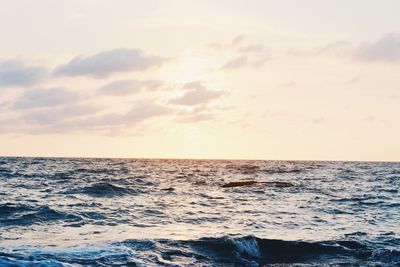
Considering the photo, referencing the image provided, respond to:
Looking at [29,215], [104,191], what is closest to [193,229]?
[29,215]

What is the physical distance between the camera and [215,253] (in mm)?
16297

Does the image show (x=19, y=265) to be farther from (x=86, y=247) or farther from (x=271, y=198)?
(x=271, y=198)

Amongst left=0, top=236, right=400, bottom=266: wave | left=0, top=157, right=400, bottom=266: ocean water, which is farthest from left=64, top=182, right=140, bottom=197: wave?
left=0, top=236, right=400, bottom=266: wave

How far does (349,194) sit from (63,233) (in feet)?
84.5

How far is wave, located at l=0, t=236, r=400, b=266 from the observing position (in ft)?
47.4

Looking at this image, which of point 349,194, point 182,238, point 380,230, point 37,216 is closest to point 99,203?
point 37,216

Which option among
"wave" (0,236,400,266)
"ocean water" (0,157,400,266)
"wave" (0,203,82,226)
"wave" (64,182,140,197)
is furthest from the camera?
"wave" (64,182,140,197)

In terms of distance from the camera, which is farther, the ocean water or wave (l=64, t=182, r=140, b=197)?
wave (l=64, t=182, r=140, b=197)

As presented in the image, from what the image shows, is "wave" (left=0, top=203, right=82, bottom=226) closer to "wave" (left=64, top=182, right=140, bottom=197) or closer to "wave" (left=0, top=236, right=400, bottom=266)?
"wave" (left=0, top=236, right=400, bottom=266)

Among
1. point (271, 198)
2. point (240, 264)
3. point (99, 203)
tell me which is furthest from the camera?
point (271, 198)

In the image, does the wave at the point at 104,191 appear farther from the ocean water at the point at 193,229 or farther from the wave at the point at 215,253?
the wave at the point at 215,253

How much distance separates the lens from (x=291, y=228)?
2156 cm

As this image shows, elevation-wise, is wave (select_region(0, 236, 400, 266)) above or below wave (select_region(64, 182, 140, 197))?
below

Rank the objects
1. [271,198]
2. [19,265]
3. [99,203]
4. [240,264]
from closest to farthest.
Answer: [19,265], [240,264], [99,203], [271,198]
